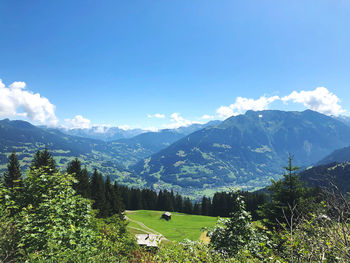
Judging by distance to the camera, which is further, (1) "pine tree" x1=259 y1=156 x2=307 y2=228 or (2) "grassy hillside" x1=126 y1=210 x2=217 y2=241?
(2) "grassy hillside" x1=126 y1=210 x2=217 y2=241

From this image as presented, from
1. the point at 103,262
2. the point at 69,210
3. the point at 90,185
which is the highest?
the point at 69,210

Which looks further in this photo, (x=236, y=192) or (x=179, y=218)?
(x=179, y=218)

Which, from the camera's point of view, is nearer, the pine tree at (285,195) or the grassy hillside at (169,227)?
the pine tree at (285,195)

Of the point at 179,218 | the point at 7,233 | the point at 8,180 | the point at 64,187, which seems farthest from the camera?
the point at 179,218

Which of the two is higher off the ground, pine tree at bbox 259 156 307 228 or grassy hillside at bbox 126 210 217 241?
pine tree at bbox 259 156 307 228

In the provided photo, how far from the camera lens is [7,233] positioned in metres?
8.84

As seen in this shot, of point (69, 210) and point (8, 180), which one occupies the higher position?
point (69, 210)

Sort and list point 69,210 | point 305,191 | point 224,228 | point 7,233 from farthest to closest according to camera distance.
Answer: point 305,191, point 224,228, point 69,210, point 7,233

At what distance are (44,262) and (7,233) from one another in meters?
3.26

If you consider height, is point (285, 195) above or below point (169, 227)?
above

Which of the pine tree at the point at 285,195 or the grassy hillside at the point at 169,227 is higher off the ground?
the pine tree at the point at 285,195

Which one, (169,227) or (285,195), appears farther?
(169,227)

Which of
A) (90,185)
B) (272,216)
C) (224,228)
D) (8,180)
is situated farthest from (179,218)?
(224,228)

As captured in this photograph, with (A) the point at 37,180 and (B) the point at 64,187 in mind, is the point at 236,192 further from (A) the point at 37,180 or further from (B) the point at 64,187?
(A) the point at 37,180
